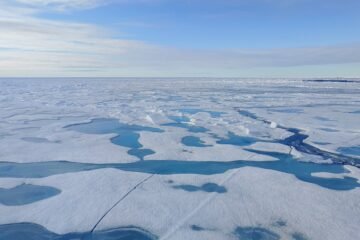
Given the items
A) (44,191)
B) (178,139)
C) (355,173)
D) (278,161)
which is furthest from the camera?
(178,139)

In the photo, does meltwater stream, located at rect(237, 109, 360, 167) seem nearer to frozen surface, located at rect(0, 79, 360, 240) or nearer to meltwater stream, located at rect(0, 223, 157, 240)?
frozen surface, located at rect(0, 79, 360, 240)

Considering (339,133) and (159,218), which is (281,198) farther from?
(339,133)

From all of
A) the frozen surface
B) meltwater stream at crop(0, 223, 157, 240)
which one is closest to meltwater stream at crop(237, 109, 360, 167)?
the frozen surface

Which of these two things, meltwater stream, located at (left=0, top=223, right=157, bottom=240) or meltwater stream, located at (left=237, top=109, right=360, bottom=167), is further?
meltwater stream, located at (left=237, top=109, right=360, bottom=167)

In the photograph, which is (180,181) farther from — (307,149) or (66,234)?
(307,149)

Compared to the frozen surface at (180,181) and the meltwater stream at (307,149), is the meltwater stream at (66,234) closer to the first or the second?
the frozen surface at (180,181)

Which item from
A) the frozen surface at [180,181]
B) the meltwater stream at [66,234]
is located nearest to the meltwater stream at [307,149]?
the frozen surface at [180,181]

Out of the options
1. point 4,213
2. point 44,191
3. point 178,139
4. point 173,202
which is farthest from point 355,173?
point 4,213

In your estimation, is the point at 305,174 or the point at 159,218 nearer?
the point at 159,218

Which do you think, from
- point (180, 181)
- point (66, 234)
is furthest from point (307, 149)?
point (66, 234)
